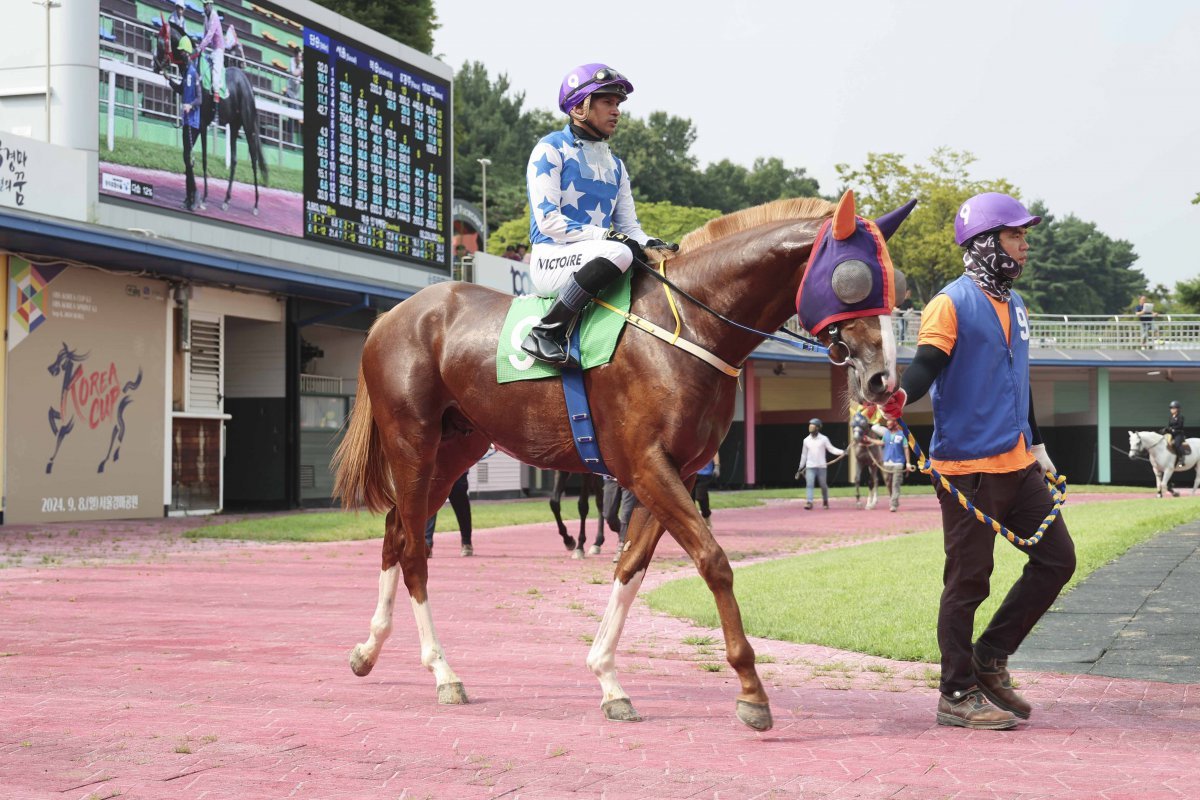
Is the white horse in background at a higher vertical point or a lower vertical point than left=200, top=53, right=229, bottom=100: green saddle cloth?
lower

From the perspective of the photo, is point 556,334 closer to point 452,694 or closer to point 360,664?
point 452,694

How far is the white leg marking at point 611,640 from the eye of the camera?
5375 millimetres

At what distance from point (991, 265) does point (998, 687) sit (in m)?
1.79

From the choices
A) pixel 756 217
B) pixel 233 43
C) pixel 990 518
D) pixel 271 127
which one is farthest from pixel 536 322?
pixel 271 127

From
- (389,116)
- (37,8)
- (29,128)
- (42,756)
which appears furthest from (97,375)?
(42,756)

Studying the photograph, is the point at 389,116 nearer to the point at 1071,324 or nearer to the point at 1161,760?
the point at 1161,760

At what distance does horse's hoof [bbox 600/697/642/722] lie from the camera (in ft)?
17.1

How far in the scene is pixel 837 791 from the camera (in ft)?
13.1

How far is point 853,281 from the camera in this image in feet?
16.3

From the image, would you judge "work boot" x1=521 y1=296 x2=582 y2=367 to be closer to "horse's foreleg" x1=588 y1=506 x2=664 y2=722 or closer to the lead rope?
"horse's foreleg" x1=588 y1=506 x2=664 y2=722

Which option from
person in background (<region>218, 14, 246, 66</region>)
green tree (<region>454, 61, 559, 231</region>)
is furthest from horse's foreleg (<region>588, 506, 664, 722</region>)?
green tree (<region>454, 61, 559, 231</region>)

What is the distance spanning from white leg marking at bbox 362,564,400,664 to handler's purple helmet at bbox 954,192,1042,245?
3243 millimetres

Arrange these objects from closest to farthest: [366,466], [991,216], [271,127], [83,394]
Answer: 1. [991,216]
2. [366,466]
3. [83,394]
4. [271,127]

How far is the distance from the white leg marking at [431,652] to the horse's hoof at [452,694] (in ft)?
0.08
